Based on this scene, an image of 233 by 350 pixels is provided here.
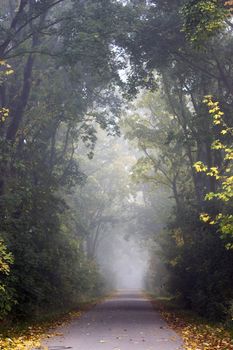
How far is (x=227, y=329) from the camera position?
13.0 m

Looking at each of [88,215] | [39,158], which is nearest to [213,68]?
[39,158]

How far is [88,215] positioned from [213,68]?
27.3m

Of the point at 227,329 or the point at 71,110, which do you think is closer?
the point at 227,329

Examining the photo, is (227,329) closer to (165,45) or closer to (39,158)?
(165,45)

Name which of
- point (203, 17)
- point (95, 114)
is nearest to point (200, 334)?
point (203, 17)

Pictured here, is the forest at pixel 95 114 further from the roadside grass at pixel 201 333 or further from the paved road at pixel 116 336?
the paved road at pixel 116 336

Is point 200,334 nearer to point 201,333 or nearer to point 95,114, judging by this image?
point 201,333

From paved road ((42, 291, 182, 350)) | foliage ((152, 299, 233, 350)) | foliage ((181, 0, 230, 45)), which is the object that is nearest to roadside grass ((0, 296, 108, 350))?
paved road ((42, 291, 182, 350))

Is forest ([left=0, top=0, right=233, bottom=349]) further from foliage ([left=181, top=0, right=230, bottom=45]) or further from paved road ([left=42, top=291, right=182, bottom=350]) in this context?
paved road ([left=42, top=291, right=182, bottom=350])

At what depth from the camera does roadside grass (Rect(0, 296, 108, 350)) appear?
10086 millimetres

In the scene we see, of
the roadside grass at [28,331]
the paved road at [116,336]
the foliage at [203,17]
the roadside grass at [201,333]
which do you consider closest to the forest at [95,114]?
the foliage at [203,17]

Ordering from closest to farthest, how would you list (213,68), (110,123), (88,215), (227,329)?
1. (227,329)
2. (213,68)
3. (110,123)
4. (88,215)

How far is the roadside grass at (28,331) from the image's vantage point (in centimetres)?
1009

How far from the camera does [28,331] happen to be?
12602 millimetres
